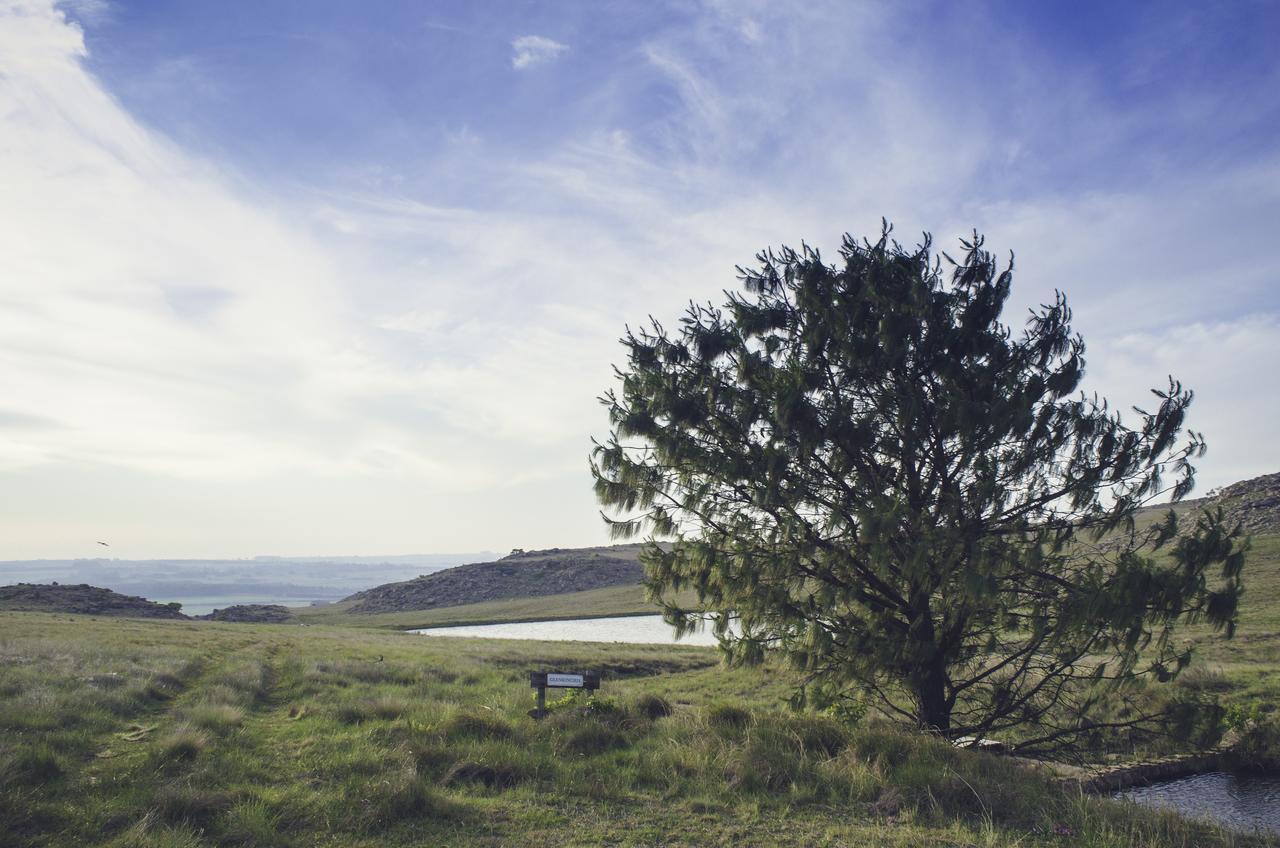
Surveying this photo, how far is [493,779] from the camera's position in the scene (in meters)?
9.35

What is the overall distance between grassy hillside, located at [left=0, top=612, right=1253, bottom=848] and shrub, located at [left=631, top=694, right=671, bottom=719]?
57 mm

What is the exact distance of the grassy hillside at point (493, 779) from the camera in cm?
728

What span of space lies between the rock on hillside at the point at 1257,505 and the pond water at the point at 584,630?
3626cm

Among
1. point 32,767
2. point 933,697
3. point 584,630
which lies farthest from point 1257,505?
point 32,767

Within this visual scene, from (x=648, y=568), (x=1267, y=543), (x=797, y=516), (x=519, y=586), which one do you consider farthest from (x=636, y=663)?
(x=519, y=586)

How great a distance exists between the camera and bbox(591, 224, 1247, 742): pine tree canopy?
426 inches

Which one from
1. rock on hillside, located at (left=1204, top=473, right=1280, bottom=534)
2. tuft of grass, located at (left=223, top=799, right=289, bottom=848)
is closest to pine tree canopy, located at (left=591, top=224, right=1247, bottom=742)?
tuft of grass, located at (left=223, top=799, right=289, bottom=848)

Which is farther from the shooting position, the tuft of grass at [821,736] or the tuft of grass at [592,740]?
the tuft of grass at [592,740]

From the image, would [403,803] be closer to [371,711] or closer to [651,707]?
[371,711]

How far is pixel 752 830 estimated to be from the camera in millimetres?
7668

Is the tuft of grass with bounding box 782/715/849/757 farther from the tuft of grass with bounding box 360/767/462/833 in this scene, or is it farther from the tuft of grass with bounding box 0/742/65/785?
the tuft of grass with bounding box 0/742/65/785

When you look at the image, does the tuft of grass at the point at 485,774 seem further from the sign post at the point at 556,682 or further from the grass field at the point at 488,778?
the sign post at the point at 556,682

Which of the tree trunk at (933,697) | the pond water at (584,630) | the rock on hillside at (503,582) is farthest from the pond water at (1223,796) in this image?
the rock on hillside at (503,582)

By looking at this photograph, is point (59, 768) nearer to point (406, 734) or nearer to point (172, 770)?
point (172, 770)
